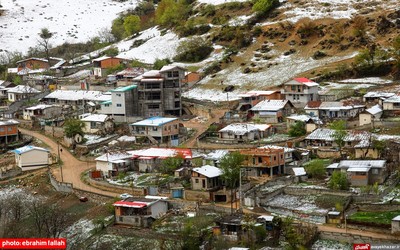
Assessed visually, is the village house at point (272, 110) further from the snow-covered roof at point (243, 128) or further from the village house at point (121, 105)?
the village house at point (121, 105)

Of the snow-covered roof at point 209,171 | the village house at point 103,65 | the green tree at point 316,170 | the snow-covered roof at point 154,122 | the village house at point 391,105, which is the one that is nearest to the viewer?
the snow-covered roof at point 209,171

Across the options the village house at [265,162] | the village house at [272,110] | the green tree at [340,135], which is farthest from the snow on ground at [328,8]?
the village house at [265,162]

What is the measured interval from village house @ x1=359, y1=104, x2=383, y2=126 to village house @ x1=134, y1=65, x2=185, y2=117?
58.6 ft

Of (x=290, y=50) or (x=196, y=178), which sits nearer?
(x=196, y=178)

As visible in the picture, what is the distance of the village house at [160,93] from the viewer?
6544 cm

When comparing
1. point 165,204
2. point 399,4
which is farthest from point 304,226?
point 399,4

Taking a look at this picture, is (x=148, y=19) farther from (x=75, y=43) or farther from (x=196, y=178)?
(x=196, y=178)

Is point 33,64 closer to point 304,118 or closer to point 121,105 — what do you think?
point 121,105

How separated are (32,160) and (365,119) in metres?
22.3

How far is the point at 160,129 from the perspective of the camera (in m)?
57.2

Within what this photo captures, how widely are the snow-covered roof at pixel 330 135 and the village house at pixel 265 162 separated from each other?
4.35 meters

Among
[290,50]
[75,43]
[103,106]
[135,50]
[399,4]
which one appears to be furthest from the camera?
[75,43]

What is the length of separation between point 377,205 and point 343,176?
13.3 ft

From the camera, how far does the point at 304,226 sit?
3616 centimetres
